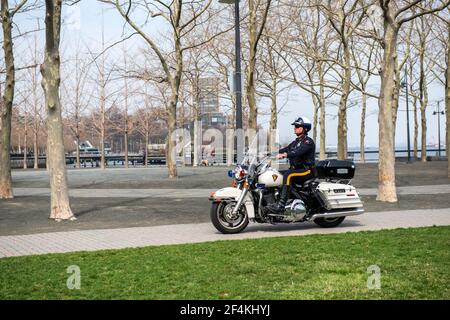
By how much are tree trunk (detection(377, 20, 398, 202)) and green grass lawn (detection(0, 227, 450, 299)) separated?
18.9 feet

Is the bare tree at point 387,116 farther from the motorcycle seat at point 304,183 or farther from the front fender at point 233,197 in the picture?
the front fender at point 233,197

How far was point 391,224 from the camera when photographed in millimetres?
10969

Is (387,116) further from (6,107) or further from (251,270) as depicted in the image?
(6,107)

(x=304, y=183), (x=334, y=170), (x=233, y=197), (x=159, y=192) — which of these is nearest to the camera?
(x=233, y=197)

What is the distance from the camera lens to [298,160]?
10.2 m

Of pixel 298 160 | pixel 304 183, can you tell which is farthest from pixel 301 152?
pixel 304 183

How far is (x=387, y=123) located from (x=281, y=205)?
5.95 metres

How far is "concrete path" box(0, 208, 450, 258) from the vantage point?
9.15 meters

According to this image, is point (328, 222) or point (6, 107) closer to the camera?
point (328, 222)

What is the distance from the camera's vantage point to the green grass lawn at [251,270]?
571cm

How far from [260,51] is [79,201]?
19632 mm

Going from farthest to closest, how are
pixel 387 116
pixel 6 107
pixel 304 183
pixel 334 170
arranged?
pixel 6 107, pixel 387 116, pixel 334 170, pixel 304 183

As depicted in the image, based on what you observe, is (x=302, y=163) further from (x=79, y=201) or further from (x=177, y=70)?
(x=177, y=70)

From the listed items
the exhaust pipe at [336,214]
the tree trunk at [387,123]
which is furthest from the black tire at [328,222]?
the tree trunk at [387,123]
